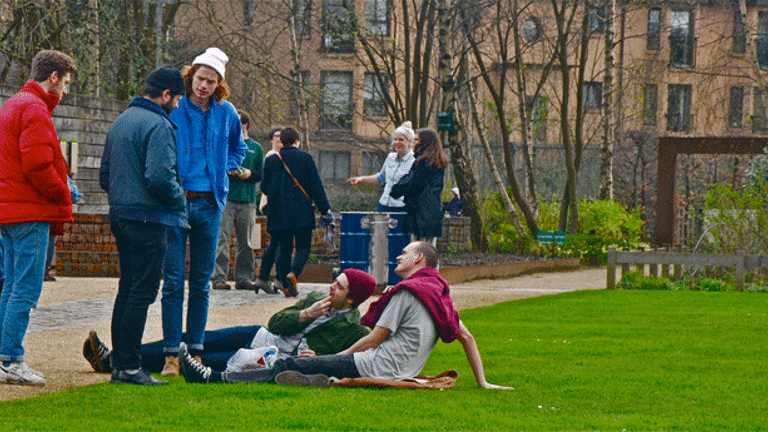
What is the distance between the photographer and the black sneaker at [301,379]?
23.7 ft

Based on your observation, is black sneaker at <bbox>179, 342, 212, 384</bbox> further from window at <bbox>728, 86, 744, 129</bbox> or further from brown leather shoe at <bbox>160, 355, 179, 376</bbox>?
window at <bbox>728, 86, 744, 129</bbox>

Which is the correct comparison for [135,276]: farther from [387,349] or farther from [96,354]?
[387,349]

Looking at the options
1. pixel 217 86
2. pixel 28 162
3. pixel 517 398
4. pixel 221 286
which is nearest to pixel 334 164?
pixel 221 286

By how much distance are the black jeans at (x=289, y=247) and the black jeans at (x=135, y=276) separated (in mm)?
6254

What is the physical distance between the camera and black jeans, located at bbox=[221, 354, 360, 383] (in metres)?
7.30

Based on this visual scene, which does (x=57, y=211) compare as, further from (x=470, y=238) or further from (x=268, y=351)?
(x=470, y=238)

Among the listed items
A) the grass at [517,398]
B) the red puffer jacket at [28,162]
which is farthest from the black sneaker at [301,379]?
the red puffer jacket at [28,162]

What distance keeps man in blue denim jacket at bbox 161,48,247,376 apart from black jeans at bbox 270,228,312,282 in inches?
217

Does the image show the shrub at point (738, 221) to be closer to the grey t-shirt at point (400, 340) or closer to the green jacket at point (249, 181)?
the green jacket at point (249, 181)

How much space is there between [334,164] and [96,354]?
141 feet

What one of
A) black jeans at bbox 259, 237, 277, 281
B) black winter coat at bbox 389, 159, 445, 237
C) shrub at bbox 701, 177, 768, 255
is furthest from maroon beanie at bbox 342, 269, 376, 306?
shrub at bbox 701, 177, 768, 255

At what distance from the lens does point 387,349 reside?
24.1 feet

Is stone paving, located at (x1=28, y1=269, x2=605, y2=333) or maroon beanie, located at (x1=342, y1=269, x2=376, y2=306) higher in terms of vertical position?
maroon beanie, located at (x1=342, y1=269, x2=376, y2=306)

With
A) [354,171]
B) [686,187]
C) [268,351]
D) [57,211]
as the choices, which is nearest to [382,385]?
[268,351]
